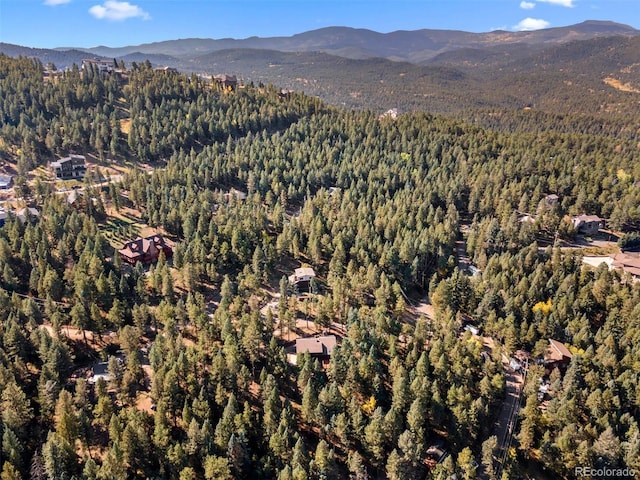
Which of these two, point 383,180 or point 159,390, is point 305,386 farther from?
point 383,180

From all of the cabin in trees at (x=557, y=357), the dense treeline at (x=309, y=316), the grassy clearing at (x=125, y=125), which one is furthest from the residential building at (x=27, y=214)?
the cabin in trees at (x=557, y=357)

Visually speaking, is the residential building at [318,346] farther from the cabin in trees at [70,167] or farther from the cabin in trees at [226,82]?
the cabin in trees at [226,82]

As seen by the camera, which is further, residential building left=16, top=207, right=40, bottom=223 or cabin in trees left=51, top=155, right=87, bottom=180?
cabin in trees left=51, top=155, right=87, bottom=180

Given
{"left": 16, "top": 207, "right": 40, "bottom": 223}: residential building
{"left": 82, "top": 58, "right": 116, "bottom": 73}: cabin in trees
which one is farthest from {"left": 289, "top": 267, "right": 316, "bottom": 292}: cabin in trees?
{"left": 82, "top": 58, "right": 116, "bottom": 73}: cabin in trees

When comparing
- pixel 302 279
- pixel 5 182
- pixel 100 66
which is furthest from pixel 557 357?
pixel 100 66

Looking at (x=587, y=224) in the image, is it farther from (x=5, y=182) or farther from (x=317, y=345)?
(x=5, y=182)

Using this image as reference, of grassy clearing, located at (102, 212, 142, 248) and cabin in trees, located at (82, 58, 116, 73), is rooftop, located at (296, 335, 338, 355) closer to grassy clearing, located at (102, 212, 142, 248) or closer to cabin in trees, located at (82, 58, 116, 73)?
grassy clearing, located at (102, 212, 142, 248)
